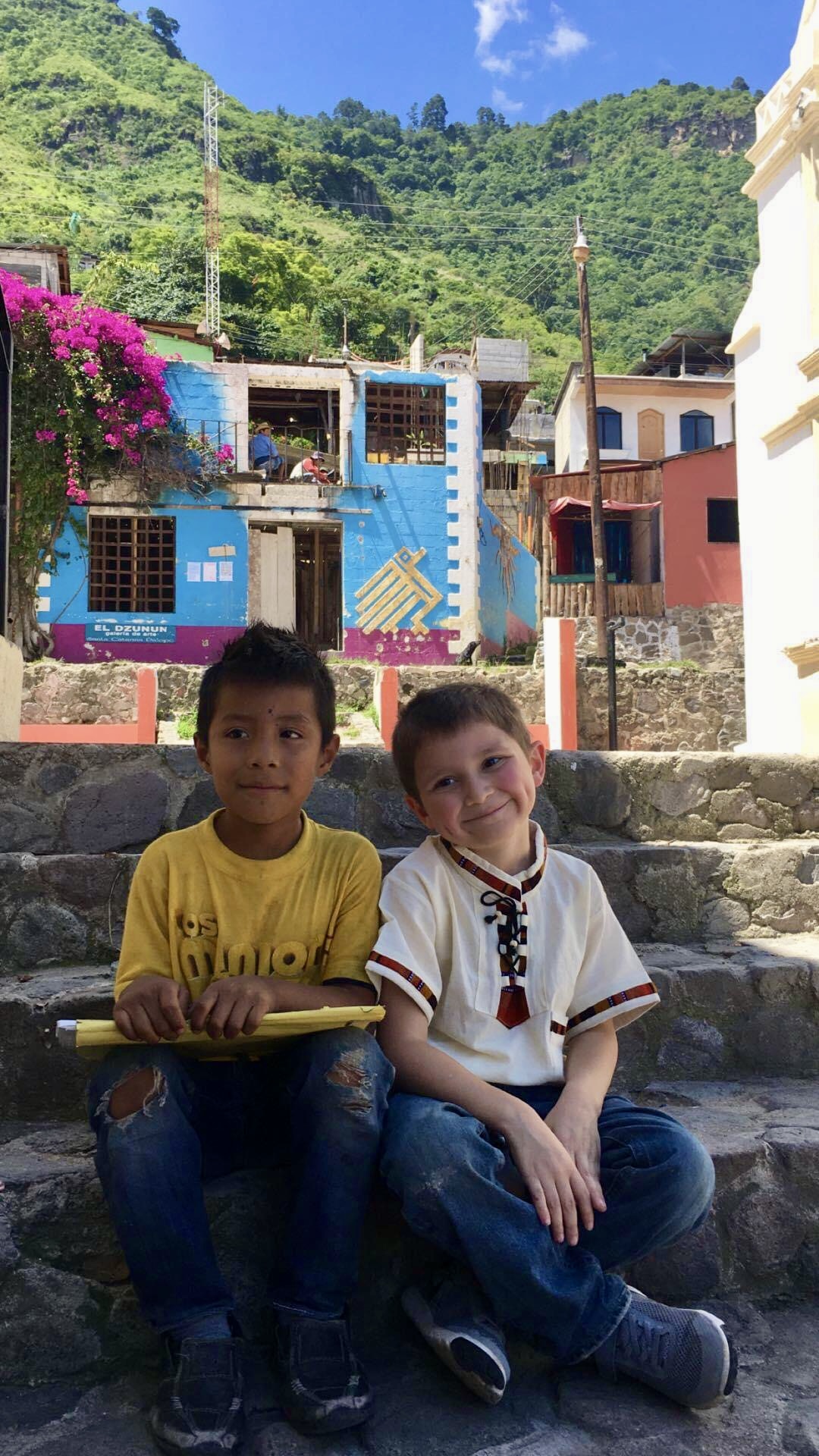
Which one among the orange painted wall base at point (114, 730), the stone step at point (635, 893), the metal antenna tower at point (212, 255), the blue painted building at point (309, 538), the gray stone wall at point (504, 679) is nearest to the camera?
the stone step at point (635, 893)

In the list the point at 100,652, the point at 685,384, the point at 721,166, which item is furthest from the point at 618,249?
the point at 100,652

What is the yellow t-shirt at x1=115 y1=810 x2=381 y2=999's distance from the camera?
1679 millimetres

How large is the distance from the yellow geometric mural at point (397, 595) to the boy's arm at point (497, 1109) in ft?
48.6

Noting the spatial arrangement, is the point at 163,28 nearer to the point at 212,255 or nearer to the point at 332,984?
the point at 212,255

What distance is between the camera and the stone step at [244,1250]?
5.10ft

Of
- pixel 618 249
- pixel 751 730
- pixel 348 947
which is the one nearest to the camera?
pixel 348 947

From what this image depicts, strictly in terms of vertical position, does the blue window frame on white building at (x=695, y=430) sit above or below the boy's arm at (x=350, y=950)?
above

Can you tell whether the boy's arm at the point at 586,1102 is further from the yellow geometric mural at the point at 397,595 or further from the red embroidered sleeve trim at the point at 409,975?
the yellow geometric mural at the point at 397,595

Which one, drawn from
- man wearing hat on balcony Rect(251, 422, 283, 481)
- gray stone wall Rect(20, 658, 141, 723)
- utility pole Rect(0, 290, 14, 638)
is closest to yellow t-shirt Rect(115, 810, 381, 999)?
utility pole Rect(0, 290, 14, 638)

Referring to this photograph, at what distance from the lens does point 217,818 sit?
5.96 ft

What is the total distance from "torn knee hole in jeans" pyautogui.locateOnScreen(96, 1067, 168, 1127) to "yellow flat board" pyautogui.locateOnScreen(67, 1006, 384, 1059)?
0.17 feet

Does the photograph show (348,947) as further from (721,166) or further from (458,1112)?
(721,166)

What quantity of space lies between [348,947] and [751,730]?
17.0ft

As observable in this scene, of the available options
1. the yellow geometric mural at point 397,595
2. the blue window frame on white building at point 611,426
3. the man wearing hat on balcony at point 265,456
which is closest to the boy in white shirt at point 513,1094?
the yellow geometric mural at point 397,595
